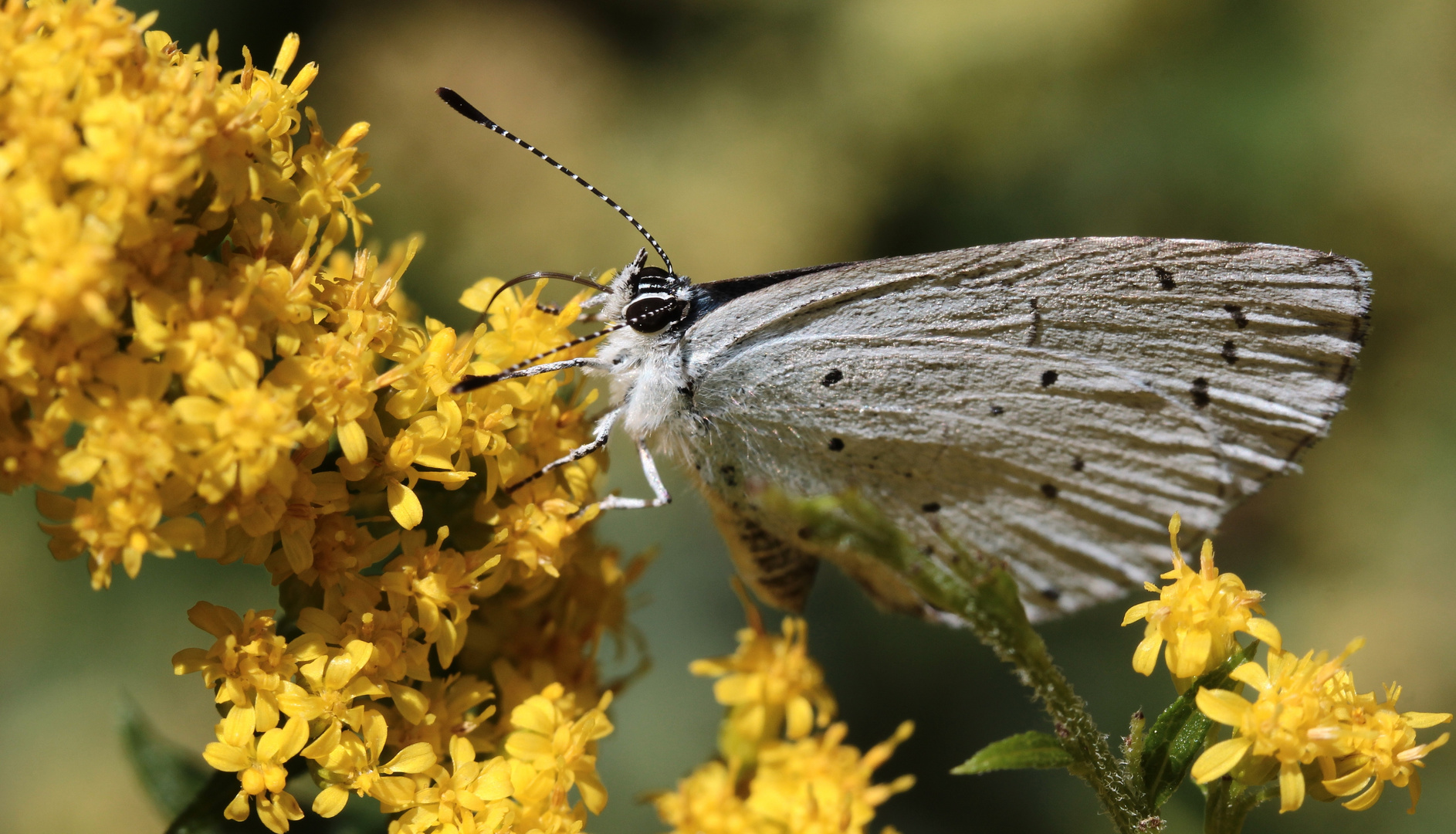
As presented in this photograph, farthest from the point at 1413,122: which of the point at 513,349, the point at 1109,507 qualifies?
the point at 513,349

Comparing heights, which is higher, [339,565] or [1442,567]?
[1442,567]

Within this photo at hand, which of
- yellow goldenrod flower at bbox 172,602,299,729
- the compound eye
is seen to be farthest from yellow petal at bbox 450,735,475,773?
the compound eye

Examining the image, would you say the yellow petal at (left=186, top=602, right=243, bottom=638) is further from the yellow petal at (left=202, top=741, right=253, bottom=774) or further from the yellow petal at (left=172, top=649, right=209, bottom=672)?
the yellow petal at (left=202, top=741, right=253, bottom=774)

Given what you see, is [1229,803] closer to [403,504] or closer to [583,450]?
[583,450]

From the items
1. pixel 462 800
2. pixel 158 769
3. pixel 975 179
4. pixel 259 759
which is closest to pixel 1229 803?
pixel 462 800

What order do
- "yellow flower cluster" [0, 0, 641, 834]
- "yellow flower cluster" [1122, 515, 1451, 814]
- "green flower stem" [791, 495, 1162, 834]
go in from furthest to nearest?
"yellow flower cluster" [1122, 515, 1451, 814]
"yellow flower cluster" [0, 0, 641, 834]
"green flower stem" [791, 495, 1162, 834]

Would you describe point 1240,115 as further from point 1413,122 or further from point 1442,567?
point 1442,567
